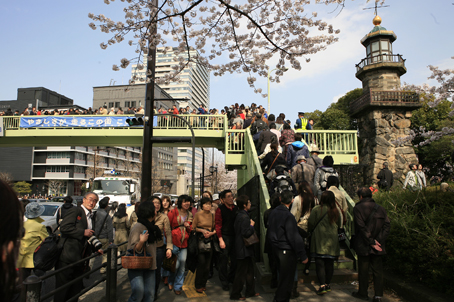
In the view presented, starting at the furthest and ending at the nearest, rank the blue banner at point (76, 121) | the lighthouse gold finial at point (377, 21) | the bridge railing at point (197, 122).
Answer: the lighthouse gold finial at point (377, 21)
the blue banner at point (76, 121)
the bridge railing at point (197, 122)

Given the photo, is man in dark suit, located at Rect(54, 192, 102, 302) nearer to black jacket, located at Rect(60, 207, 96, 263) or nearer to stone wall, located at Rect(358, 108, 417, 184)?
black jacket, located at Rect(60, 207, 96, 263)

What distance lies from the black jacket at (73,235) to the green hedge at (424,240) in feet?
17.4

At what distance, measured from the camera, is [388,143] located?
24.2 meters

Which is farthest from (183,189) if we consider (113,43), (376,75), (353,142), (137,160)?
(113,43)

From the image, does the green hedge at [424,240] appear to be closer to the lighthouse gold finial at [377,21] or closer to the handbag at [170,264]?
the handbag at [170,264]

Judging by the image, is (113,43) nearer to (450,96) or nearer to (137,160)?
(450,96)

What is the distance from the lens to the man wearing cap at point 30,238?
4.08m

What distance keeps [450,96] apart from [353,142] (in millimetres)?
6303

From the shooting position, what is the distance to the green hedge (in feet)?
14.8

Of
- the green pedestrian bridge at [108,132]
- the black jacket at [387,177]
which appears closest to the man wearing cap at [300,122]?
the green pedestrian bridge at [108,132]

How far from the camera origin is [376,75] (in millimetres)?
25875

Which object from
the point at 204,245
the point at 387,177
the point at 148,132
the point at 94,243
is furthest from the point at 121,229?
the point at 387,177

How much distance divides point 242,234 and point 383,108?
23.3m

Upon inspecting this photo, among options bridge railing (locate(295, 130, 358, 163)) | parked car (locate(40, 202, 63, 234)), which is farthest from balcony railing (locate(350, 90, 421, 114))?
parked car (locate(40, 202, 63, 234))
